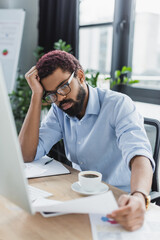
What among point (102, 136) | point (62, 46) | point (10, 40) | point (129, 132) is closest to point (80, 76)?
point (102, 136)

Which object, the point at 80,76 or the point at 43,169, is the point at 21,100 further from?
the point at 43,169

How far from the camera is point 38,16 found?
343cm

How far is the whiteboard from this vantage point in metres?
3.28

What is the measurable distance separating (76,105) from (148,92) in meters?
A: 1.24

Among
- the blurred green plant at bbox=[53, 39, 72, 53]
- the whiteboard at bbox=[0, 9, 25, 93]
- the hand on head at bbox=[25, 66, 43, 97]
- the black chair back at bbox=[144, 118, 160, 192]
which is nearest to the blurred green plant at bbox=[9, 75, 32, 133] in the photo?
the whiteboard at bbox=[0, 9, 25, 93]

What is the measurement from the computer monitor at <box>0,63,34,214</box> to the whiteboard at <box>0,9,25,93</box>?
2.59 metres

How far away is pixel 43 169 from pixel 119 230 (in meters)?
0.57

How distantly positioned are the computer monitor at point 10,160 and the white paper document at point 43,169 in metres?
0.44

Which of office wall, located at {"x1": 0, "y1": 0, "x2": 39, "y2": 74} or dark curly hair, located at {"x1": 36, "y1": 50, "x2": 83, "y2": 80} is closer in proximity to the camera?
dark curly hair, located at {"x1": 36, "y1": 50, "x2": 83, "y2": 80}

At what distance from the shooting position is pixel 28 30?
11.8 feet

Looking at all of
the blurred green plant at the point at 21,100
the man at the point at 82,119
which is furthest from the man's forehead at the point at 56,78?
the blurred green plant at the point at 21,100

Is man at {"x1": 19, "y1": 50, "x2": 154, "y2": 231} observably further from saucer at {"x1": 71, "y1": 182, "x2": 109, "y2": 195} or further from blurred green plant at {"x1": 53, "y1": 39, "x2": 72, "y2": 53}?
blurred green plant at {"x1": 53, "y1": 39, "x2": 72, "y2": 53}

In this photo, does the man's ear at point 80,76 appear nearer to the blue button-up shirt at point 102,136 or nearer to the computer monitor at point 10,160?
the blue button-up shirt at point 102,136

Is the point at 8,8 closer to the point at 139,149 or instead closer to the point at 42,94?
the point at 42,94
